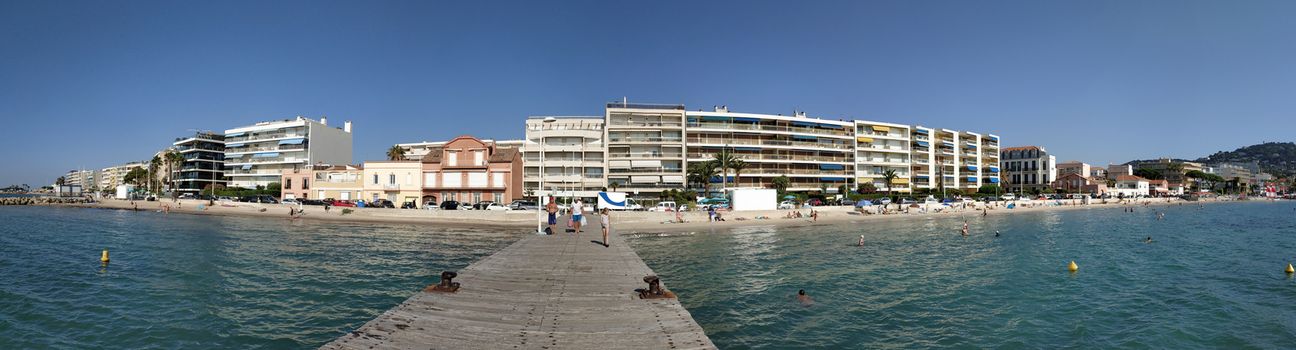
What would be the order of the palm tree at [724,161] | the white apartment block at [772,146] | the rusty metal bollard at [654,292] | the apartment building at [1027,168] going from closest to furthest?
the rusty metal bollard at [654,292]
the palm tree at [724,161]
the white apartment block at [772,146]
the apartment building at [1027,168]

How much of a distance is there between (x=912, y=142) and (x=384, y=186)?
273ft

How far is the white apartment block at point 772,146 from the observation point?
8256 centimetres

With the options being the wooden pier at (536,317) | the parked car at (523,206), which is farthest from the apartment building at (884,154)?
the wooden pier at (536,317)

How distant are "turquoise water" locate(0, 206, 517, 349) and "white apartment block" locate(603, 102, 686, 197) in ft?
139

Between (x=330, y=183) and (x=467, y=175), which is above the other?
(x=467, y=175)

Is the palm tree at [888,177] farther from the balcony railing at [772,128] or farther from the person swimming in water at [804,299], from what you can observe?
the person swimming in water at [804,299]

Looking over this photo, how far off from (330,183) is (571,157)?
1193 inches

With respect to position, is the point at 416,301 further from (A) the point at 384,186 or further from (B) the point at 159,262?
(A) the point at 384,186

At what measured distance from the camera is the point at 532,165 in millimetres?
80562

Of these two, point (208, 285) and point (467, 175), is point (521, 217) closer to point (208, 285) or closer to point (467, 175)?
point (467, 175)

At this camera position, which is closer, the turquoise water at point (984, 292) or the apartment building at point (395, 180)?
the turquoise water at point (984, 292)

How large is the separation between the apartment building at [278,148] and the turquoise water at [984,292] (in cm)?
8281

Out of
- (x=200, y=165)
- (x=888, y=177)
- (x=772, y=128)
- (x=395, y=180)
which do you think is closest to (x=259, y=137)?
(x=200, y=165)

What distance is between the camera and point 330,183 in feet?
236
